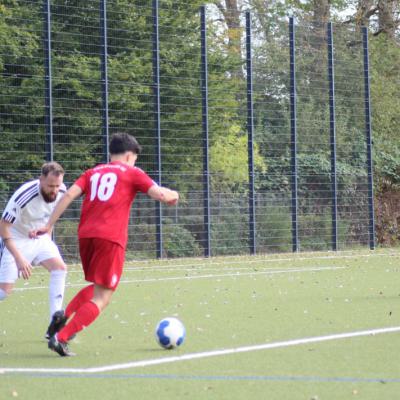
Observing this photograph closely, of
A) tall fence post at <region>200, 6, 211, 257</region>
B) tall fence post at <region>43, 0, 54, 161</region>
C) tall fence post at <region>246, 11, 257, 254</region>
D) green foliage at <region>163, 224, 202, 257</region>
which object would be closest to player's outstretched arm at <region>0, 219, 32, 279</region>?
tall fence post at <region>43, 0, 54, 161</region>

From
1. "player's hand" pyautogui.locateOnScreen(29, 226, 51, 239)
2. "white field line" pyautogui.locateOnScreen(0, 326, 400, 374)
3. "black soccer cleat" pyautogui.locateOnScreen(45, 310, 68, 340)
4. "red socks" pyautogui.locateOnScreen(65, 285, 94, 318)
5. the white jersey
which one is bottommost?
"white field line" pyautogui.locateOnScreen(0, 326, 400, 374)

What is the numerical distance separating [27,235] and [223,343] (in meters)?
2.20

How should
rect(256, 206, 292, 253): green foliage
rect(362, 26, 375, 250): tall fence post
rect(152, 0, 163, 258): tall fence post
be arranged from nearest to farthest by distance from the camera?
rect(152, 0, 163, 258): tall fence post, rect(256, 206, 292, 253): green foliage, rect(362, 26, 375, 250): tall fence post

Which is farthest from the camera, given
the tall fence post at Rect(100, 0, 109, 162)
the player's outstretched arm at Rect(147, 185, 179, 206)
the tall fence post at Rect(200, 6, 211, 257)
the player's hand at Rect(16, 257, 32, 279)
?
the tall fence post at Rect(200, 6, 211, 257)

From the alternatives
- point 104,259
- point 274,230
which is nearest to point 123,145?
point 104,259

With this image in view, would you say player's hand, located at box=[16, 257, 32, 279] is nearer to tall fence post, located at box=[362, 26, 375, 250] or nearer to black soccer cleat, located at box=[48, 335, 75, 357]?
black soccer cleat, located at box=[48, 335, 75, 357]

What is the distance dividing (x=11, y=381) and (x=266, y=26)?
77.4ft

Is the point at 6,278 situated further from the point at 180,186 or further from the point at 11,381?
the point at 180,186

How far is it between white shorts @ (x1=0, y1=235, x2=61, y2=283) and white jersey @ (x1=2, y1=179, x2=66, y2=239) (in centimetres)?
9

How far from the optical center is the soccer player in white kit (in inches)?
393

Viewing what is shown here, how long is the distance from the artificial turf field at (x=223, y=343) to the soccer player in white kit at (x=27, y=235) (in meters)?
0.50

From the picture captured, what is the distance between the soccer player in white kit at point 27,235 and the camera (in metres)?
9.99

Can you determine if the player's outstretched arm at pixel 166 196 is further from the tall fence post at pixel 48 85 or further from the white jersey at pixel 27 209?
the tall fence post at pixel 48 85

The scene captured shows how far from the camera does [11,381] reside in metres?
7.74
